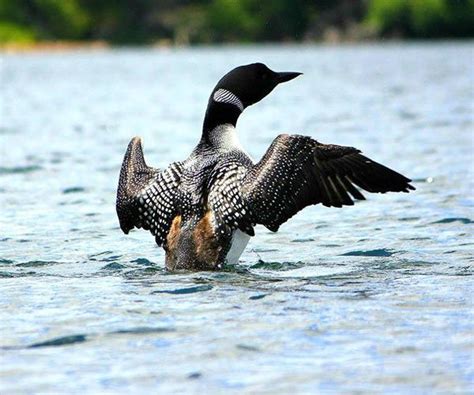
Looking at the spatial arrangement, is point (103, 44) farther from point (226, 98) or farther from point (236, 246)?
point (236, 246)

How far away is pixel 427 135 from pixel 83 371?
1328 centimetres

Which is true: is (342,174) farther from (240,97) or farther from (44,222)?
(44,222)

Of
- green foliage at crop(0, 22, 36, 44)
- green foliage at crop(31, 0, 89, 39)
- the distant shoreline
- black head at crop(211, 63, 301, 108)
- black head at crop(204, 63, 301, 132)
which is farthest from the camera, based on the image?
green foliage at crop(31, 0, 89, 39)

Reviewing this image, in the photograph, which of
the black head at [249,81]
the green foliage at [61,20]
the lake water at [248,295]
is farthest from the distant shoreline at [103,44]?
the black head at [249,81]

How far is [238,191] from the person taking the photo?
26.2ft

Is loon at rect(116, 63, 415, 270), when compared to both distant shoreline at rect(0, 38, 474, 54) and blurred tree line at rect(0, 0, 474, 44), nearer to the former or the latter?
distant shoreline at rect(0, 38, 474, 54)

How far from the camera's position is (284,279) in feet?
26.1

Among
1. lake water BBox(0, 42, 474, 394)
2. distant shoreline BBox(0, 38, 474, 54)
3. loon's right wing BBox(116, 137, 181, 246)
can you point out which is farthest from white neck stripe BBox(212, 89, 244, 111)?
distant shoreline BBox(0, 38, 474, 54)

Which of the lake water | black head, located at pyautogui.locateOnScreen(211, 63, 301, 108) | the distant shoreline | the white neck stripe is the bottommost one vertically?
the distant shoreline

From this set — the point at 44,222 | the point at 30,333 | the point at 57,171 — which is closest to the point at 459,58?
the point at 57,171

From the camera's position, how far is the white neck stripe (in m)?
8.49

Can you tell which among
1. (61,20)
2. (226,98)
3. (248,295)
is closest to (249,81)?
(226,98)

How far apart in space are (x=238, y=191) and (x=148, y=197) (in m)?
0.70

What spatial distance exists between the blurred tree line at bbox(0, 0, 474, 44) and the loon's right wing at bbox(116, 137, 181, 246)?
96190 mm
